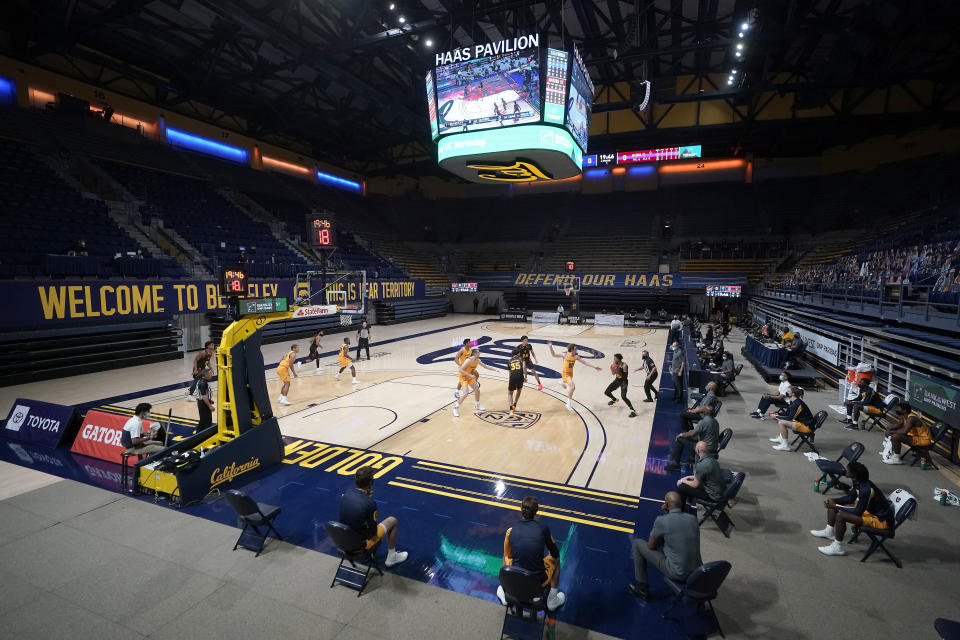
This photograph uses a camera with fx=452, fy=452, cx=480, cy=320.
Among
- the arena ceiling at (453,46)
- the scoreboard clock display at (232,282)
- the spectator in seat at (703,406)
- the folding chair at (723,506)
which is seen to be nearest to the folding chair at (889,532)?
the folding chair at (723,506)

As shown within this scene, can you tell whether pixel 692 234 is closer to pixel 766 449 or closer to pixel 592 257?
pixel 592 257

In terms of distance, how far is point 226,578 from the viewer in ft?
16.7

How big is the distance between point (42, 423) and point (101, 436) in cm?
208

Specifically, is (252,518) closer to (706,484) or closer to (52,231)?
(706,484)

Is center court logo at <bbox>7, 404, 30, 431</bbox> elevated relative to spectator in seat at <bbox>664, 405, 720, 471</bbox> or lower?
lower

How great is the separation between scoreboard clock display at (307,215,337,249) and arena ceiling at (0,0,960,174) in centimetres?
741

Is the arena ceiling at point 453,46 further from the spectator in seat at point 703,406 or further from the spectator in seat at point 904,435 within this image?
the spectator in seat at point 904,435

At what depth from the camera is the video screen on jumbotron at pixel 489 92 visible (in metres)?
12.0

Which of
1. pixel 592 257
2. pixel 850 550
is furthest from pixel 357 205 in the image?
pixel 850 550

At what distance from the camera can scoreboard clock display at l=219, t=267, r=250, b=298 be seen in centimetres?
734

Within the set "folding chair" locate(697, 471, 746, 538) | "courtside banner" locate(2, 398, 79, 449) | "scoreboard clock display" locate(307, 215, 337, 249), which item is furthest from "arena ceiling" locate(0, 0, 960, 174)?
"courtside banner" locate(2, 398, 79, 449)

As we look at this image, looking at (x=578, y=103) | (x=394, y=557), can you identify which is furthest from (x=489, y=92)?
(x=394, y=557)

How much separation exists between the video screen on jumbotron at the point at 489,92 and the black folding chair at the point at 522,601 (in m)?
10.9

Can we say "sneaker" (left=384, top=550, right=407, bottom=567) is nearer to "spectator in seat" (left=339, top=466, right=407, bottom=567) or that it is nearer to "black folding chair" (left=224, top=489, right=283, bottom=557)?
"spectator in seat" (left=339, top=466, right=407, bottom=567)
